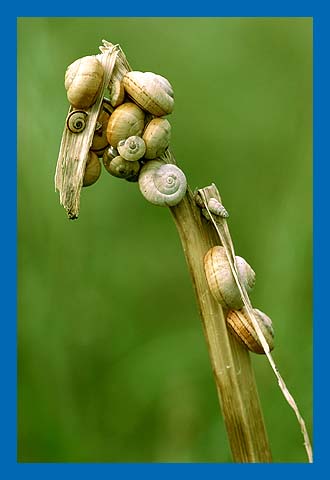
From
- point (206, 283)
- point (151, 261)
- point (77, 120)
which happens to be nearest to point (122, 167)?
point (77, 120)

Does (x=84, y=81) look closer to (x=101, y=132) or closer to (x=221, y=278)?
(x=101, y=132)

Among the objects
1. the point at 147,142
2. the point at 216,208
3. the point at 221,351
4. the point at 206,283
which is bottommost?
the point at 221,351

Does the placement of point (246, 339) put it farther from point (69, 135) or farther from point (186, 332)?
point (186, 332)

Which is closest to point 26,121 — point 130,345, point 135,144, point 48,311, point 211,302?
point 48,311

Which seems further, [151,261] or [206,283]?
[151,261]

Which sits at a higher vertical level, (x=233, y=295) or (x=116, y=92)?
(x=116, y=92)

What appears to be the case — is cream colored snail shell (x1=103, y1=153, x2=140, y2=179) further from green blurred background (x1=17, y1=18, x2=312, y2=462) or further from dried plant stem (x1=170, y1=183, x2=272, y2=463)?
green blurred background (x1=17, y1=18, x2=312, y2=462)

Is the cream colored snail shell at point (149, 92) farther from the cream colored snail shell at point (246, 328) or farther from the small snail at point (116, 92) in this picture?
the cream colored snail shell at point (246, 328)

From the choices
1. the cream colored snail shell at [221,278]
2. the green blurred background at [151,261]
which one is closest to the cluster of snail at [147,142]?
the cream colored snail shell at [221,278]
